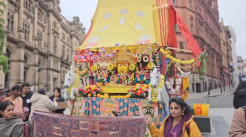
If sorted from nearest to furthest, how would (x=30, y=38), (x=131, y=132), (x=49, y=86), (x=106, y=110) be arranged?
(x=131, y=132) → (x=106, y=110) → (x=30, y=38) → (x=49, y=86)

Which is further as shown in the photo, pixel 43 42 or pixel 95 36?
pixel 43 42

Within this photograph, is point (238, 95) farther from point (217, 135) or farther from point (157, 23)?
point (157, 23)

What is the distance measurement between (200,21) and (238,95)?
3542cm

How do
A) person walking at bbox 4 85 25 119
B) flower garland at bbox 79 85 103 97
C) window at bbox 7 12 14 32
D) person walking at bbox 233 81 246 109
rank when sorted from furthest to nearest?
window at bbox 7 12 14 32
flower garland at bbox 79 85 103 97
person walking at bbox 4 85 25 119
person walking at bbox 233 81 246 109

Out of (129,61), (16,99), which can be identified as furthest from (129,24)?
(16,99)

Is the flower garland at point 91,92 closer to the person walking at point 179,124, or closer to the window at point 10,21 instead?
the person walking at point 179,124

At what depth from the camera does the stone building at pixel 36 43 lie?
28.0 m

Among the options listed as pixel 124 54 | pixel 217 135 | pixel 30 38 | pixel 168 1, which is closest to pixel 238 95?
pixel 217 135

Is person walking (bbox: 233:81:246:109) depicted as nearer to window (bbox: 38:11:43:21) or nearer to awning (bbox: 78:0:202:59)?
awning (bbox: 78:0:202:59)

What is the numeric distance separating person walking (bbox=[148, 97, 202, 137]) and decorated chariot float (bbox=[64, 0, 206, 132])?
3.37m

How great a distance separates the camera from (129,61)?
8.78m

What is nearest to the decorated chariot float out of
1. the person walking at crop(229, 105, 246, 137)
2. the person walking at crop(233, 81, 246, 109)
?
the person walking at crop(233, 81, 246, 109)

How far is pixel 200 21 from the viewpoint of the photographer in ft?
117

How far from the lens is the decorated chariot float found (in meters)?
7.05
